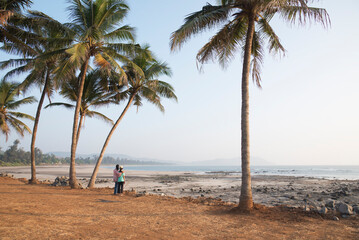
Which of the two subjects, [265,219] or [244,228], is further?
[265,219]

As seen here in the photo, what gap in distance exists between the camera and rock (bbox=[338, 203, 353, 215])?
7.13 m

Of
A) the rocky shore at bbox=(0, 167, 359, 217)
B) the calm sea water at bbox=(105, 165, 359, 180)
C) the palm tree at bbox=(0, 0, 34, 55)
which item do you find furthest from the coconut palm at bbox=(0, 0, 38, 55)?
the calm sea water at bbox=(105, 165, 359, 180)

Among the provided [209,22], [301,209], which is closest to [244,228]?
[301,209]

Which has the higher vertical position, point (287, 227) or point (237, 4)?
point (237, 4)

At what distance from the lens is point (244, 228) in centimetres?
598

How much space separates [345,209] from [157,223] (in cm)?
588

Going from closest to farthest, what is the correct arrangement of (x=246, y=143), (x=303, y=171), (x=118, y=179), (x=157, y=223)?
(x=157, y=223) < (x=246, y=143) < (x=118, y=179) < (x=303, y=171)

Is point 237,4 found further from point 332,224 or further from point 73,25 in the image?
point 73,25

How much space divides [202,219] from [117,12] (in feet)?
38.5

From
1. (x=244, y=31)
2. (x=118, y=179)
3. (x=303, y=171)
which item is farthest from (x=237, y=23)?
(x=303, y=171)

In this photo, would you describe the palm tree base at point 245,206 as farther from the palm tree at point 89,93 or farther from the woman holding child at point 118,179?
the palm tree at point 89,93

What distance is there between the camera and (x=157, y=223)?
20.9ft

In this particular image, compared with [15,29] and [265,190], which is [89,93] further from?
[265,190]

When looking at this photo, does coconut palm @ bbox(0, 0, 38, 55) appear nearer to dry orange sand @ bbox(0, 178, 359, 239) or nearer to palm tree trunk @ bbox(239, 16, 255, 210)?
dry orange sand @ bbox(0, 178, 359, 239)
